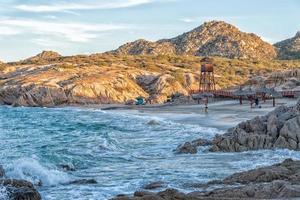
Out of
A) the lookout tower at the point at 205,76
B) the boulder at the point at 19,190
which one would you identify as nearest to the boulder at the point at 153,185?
the boulder at the point at 19,190

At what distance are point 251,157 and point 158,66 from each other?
126639mm

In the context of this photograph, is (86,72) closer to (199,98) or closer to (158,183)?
(199,98)

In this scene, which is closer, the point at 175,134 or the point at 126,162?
the point at 126,162

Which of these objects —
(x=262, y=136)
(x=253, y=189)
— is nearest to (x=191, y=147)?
(x=262, y=136)

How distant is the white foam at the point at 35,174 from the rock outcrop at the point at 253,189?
7071 mm

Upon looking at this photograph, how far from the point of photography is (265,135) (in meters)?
31.7

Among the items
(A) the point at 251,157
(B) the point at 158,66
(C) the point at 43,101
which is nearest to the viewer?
(A) the point at 251,157

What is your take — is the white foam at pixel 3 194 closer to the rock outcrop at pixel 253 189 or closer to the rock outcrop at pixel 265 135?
the rock outcrop at pixel 253 189

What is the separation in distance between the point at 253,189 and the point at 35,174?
11200mm

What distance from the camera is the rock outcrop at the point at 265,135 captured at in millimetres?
30469

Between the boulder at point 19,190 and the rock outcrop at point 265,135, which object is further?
the rock outcrop at point 265,135

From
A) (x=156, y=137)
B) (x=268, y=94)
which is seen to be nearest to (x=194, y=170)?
(x=156, y=137)

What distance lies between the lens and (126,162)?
30.7 metres

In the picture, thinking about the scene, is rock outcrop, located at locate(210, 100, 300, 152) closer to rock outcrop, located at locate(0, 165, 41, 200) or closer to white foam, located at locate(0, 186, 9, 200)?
rock outcrop, located at locate(0, 165, 41, 200)
